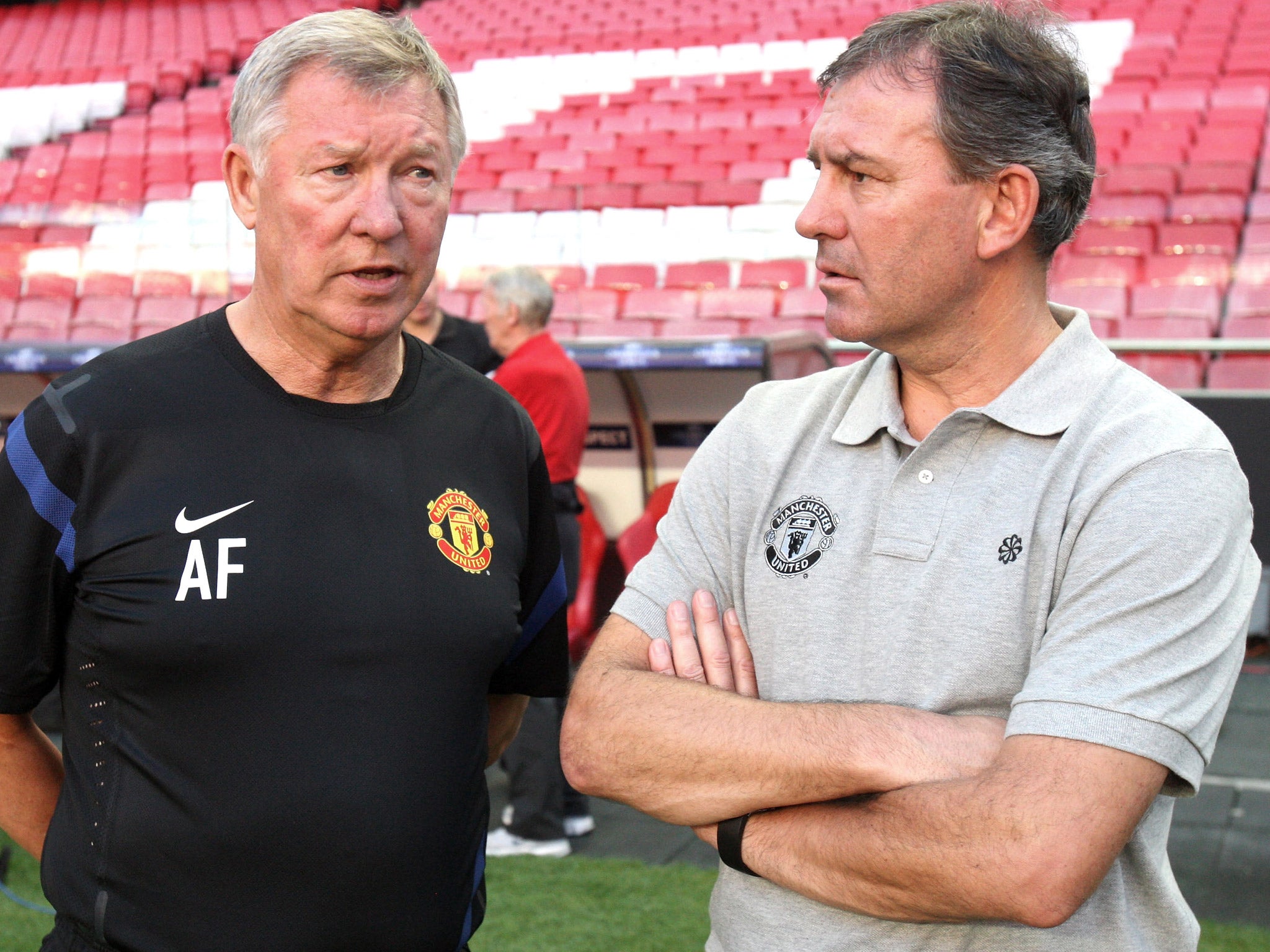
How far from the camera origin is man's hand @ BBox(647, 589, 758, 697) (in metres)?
1.54

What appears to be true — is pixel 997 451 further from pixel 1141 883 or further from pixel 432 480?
pixel 432 480

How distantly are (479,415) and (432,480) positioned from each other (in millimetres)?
163

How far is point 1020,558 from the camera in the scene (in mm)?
1363

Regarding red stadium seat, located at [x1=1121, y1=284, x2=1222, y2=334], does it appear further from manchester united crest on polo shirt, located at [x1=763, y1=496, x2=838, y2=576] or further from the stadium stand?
manchester united crest on polo shirt, located at [x1=763, y1=496, x2=838, y2=576]

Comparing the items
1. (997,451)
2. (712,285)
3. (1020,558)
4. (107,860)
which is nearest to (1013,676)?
(1020,558)

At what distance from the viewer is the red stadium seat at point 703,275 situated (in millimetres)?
7859

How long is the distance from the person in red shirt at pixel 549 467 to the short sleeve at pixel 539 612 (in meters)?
1.98

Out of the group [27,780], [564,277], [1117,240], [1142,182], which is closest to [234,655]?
[27,780]

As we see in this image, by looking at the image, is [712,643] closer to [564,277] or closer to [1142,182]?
[564,277]

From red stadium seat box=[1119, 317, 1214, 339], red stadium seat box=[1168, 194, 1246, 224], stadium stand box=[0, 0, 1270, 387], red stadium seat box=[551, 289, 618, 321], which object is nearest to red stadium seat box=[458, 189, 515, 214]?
stadium stand box=[0, 0, 1270, 387]

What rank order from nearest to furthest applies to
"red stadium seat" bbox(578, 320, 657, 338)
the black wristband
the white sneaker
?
the black wristband, the white sneaker, "red stadium seat" bbox(578, 320, 657, 338)

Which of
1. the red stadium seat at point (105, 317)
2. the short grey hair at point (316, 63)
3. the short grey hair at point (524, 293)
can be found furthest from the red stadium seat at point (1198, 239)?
the short grey hair at point (316, 63)

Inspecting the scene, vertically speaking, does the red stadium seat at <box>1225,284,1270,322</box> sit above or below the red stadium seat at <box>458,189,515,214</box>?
below

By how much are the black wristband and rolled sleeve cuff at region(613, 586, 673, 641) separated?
0.27 m
